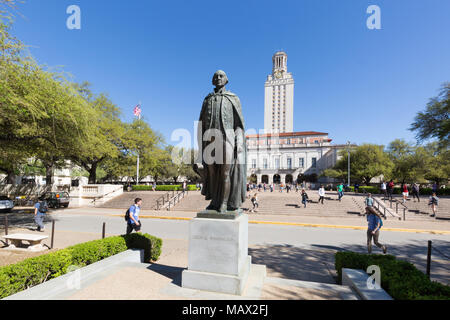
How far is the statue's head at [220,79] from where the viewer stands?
4.46 metres

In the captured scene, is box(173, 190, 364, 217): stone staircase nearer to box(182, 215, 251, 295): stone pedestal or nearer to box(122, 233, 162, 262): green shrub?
box(122, 233, 162, 262): green shrub

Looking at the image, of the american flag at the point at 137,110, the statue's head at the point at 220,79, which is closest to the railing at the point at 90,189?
the american flag at the point at 137,110

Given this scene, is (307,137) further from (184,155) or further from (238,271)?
(238,271)

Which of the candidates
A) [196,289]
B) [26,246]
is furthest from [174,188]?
[196,289]

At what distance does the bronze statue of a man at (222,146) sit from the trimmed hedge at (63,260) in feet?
10.2

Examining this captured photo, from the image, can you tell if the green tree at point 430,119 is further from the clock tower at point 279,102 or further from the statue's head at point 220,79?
the clock tower at point 279,102

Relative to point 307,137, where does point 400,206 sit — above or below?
below

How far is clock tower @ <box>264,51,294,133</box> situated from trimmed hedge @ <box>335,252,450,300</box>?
302 feet

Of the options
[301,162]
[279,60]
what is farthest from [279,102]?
[301,162]

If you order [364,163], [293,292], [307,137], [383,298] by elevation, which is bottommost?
[293,292]

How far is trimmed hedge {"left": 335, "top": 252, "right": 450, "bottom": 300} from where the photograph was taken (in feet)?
10.5

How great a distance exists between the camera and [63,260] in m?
4.62
